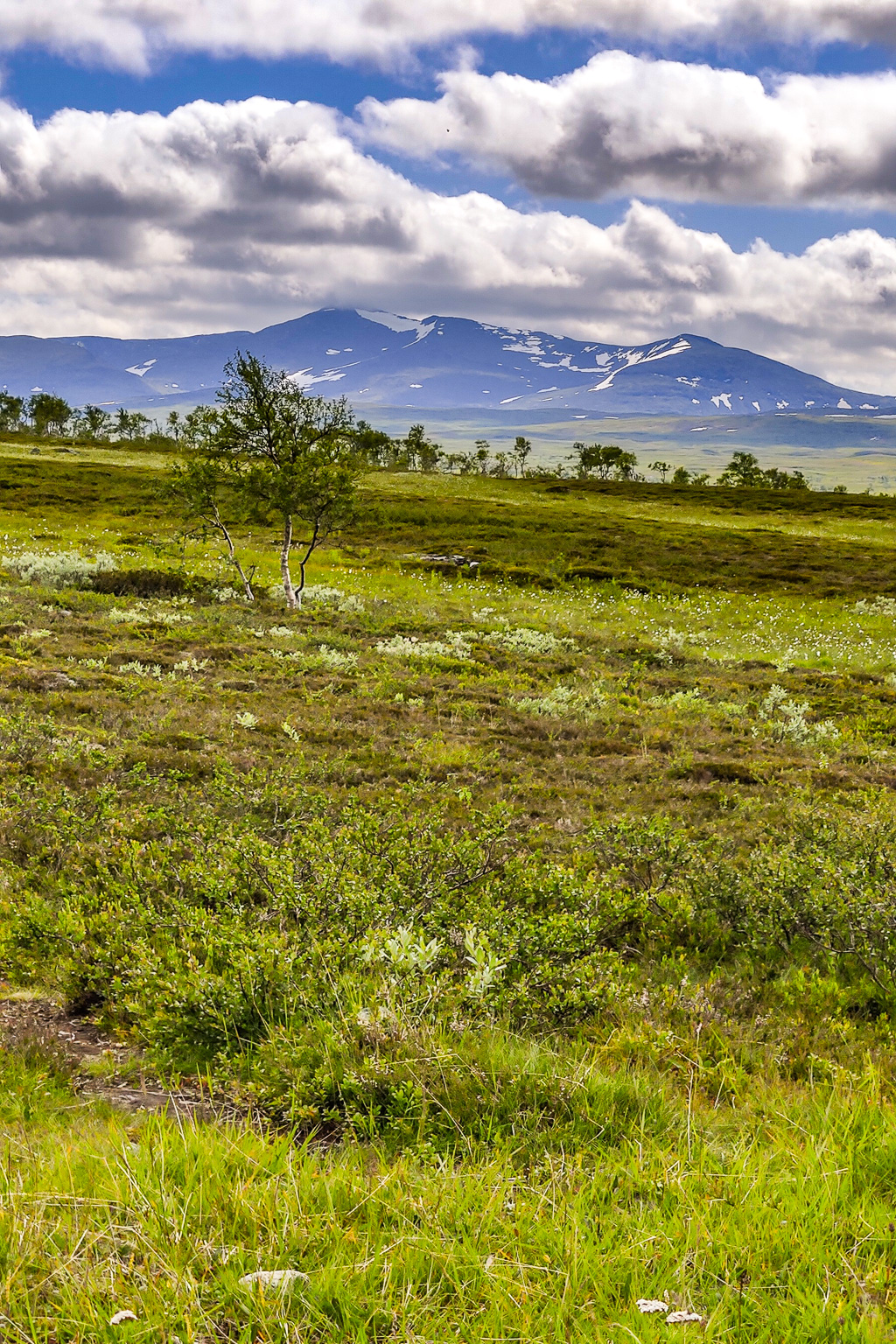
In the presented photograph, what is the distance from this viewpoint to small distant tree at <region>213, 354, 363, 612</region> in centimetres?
2752

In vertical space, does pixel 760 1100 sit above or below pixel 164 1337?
below

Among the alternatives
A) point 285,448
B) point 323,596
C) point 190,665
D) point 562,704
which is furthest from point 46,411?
point 562,704

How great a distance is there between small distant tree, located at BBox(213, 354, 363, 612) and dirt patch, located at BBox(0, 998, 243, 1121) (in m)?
23.3

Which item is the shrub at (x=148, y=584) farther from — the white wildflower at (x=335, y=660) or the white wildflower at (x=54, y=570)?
the white wildflower at (x=335, y=660)

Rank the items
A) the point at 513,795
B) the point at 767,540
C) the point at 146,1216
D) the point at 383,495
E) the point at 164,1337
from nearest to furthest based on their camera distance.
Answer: the point at 164,1337 < the point at 146,1216 < the point at 513,795 < the point at 767,540 < the point at 383,495

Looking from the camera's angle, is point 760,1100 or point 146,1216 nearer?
point 146,1216

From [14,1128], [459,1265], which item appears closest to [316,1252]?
[459,1265]

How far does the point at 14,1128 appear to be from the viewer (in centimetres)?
361

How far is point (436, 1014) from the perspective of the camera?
4.35 metres

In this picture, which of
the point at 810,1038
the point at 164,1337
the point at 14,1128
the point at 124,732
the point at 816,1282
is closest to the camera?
the point at 164,1337

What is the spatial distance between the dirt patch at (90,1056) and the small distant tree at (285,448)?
915 inches

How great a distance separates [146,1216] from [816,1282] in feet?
7.82

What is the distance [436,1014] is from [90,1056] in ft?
7.56

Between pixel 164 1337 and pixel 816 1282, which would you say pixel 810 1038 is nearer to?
pixel 816 1282
